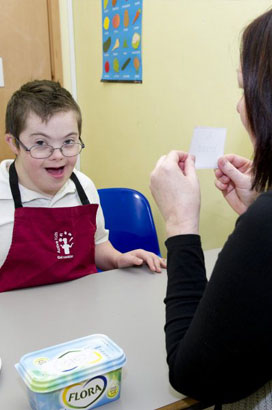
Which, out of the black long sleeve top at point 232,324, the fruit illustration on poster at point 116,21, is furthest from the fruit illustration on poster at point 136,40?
the black long sleeve top at point 232,324

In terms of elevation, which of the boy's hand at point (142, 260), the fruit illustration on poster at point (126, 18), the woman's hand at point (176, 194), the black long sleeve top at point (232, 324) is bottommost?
the boy's hand at point (142, 260)

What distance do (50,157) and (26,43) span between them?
1663 mm

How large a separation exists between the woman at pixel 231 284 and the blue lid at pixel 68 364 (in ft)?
0.34

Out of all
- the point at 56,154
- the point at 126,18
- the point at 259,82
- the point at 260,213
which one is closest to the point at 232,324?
the point at 260,213

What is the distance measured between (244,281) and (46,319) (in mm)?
554

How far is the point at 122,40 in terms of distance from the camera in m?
2.21

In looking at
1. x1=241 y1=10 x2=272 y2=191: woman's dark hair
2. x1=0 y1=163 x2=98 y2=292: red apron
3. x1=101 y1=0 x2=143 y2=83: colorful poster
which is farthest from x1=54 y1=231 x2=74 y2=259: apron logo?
x1=101 y1=0 x2=143 y2=83: colorful poster

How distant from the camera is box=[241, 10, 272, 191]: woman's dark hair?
26.5 inches

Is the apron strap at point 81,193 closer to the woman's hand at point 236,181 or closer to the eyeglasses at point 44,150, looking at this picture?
the eyeglasses at point 44,150

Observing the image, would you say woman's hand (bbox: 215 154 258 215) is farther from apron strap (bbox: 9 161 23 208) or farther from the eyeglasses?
apron strap (bbox: 9 161 23 208)

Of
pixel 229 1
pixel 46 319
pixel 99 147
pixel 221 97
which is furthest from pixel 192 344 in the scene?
pixel 99 147

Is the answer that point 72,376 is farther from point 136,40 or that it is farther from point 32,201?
point 136,40

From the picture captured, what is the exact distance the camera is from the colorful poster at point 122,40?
2.09 meters

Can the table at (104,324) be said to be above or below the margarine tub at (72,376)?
below
